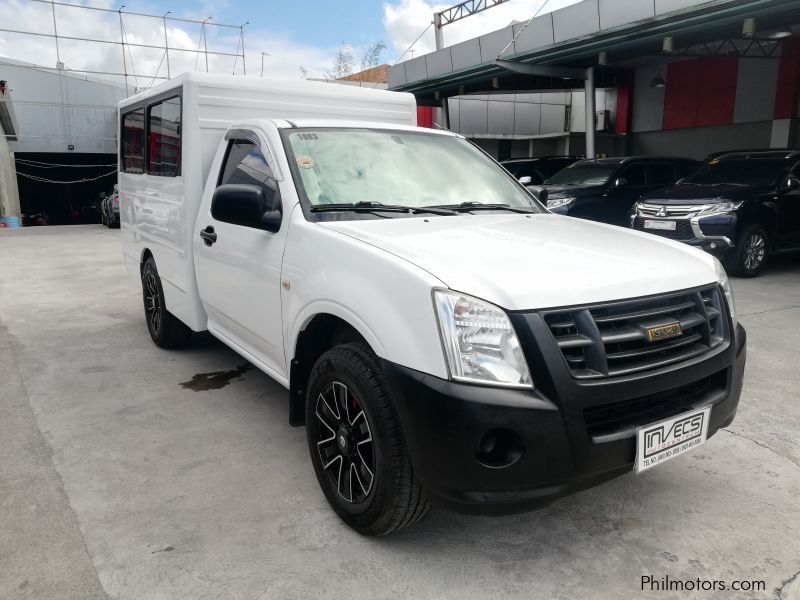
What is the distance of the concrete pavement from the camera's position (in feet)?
7.65

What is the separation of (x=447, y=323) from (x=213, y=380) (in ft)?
9.61

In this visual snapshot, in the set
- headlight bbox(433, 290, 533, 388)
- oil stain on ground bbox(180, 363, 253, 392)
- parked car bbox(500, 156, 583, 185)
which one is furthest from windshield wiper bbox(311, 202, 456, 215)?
parked car bbox(500, 156, 583, 185)

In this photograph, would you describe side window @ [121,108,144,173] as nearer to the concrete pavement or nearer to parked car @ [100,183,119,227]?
the concrete pavement

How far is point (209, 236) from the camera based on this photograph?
383 centimetres

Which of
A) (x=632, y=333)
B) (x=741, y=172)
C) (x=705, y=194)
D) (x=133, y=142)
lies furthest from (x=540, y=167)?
(x=632, y=333)

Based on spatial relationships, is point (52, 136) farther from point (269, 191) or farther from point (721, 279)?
point (721, 279)

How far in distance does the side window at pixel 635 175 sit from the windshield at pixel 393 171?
8.24 meters

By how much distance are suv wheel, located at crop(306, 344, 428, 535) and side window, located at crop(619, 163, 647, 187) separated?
9918 mm

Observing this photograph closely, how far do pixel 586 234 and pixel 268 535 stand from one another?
6.50ft

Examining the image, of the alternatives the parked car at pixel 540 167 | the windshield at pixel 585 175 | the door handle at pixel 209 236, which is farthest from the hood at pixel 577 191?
the door handle at pixel 209 236

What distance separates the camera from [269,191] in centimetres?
335

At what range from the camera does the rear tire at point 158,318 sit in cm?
515

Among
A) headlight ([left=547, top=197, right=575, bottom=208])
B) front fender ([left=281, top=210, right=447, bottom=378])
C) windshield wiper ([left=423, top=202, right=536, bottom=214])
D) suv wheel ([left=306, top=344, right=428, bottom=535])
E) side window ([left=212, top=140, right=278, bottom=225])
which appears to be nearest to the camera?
front fender ([left=281, top=210, right=447, bottom=378])

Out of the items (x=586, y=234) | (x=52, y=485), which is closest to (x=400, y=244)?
(x=586, y=234)
